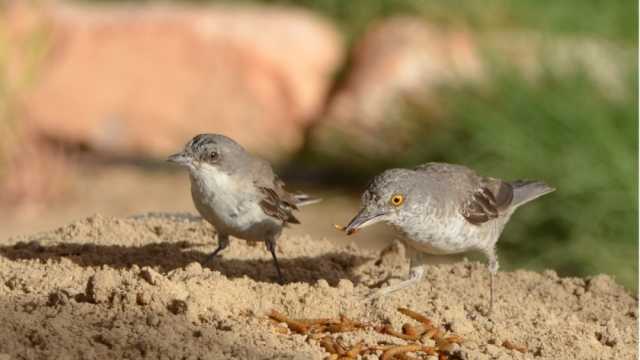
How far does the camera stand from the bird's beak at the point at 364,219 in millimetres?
5695

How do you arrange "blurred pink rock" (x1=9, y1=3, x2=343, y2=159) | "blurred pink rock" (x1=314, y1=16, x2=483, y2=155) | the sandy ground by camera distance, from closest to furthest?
the sandy ground, "blurred pink rock" (x1=314, y1=16, x2=483, y2=155), "blurred pink rock" (x1=9, y1=3, x2=343, y2=159)

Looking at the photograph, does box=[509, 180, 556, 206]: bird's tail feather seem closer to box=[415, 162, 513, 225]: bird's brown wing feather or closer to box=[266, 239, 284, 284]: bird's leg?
box=[415, 162, 513, 225]: bird's brown wing feather

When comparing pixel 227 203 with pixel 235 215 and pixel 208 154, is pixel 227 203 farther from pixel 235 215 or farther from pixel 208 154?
pixel 208 154

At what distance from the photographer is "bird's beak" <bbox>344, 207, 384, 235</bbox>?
5695 mm

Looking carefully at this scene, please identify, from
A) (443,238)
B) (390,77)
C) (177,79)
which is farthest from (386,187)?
(177,79)

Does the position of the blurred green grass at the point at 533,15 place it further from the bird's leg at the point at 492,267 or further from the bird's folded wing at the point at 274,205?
the bird's folded wing at the point at 274,205

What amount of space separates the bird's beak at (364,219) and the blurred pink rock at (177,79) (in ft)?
28.2

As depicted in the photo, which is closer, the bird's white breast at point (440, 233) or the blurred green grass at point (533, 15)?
the bird's white breast at point (440, 233)

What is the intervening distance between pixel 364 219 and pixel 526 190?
1.37 meters

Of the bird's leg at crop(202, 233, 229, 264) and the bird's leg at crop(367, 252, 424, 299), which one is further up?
the bird's leg at crop(367, 252, 424, 299)

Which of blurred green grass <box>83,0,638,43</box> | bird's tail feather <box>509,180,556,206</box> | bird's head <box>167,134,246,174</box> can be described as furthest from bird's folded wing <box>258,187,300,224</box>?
blurred green grass <box>83,0,638,43</box>

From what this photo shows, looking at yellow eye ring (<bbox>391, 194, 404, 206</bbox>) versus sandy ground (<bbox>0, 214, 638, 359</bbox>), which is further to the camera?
yellow eye ring (<bbox>391, 194, 404, 206</bbox>)

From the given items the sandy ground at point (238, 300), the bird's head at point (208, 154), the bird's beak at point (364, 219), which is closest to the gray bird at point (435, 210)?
the bird's beak at point (364, 219)

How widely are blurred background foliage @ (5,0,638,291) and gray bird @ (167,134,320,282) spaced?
3835mm
